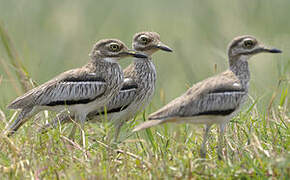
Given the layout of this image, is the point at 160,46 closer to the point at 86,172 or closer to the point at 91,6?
the point at 86,172

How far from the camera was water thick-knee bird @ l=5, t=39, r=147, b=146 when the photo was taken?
642 centimetres

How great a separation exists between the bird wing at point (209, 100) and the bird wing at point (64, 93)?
1.15 metres

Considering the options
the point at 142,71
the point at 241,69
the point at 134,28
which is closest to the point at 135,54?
the point at 142,71

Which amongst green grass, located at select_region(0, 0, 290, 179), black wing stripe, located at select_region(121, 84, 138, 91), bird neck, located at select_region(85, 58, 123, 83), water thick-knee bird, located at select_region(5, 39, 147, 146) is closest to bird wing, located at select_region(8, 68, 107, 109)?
water thick-knee bird, located at select_region(5, 39, 147, 146)

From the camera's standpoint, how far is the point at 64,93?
6430 millimetres

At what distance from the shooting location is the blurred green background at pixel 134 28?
11453 mm

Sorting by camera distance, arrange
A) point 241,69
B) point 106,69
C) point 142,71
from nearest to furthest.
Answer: point 241,69 → point 106,69 → point 142,71

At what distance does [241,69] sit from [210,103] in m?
0.66

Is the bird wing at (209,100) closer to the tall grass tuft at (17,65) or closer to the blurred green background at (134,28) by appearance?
the tall grass tuft at (17,65)

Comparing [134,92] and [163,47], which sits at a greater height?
[163,47]

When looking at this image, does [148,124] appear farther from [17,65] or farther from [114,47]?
[17,65]

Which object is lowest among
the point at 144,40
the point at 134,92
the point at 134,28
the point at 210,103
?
the point at 210,103

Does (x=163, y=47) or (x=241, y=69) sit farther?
(x=163, y=47)

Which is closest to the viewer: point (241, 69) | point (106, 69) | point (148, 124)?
point (148, 124)
